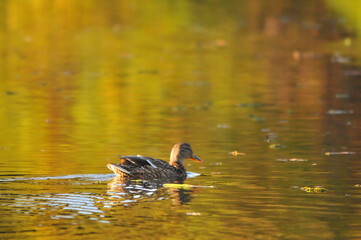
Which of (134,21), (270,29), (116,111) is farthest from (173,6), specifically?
(116,111)

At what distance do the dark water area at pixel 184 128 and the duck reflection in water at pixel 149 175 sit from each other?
0.25ft

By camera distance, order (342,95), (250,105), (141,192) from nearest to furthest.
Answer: (141,192) → (250,105) → (342,95)

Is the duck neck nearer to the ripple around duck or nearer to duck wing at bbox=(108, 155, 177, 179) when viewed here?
duck wing at bbox=(108, 155, 177, 179)

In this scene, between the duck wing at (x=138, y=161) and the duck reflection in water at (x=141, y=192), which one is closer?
the duck reflection in water at (x=141, y=192)

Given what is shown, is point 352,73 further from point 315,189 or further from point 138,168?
point 315,189

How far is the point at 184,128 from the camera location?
18.2 m

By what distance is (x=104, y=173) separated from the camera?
13.3 metres

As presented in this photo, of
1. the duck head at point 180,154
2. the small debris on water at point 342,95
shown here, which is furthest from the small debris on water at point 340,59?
the duck head at point 180,154

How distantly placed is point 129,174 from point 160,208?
221cm

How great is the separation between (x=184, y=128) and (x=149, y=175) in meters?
5.19

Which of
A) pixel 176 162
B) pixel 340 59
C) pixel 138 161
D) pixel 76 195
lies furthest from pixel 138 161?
pixel 340 59

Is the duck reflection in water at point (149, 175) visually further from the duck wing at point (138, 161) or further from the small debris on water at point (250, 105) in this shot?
the small debris on water at point (250, 105)

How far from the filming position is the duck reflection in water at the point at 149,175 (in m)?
11.9

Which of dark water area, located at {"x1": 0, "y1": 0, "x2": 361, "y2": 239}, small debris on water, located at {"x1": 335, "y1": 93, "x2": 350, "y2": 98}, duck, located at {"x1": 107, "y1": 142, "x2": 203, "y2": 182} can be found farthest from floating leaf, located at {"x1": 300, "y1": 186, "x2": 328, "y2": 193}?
small debris on water, located at {"x1": 335, "y1": 93, "x2": 350, "y2": 98}
